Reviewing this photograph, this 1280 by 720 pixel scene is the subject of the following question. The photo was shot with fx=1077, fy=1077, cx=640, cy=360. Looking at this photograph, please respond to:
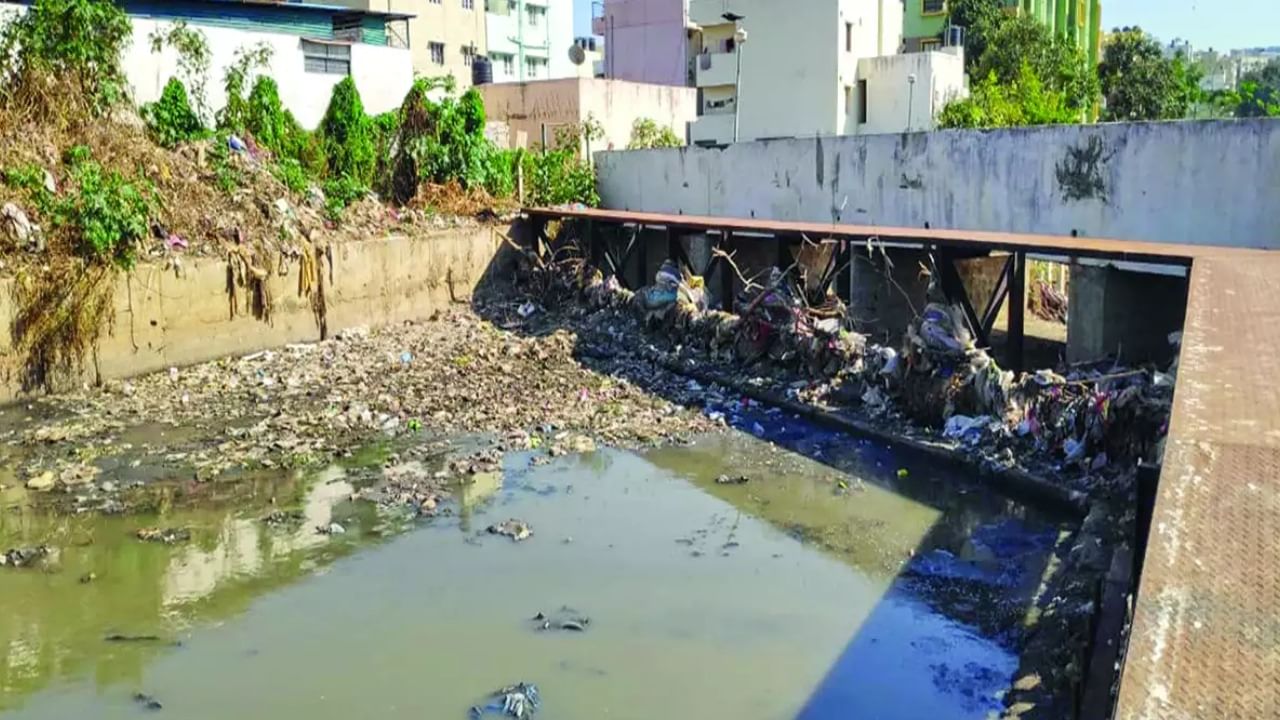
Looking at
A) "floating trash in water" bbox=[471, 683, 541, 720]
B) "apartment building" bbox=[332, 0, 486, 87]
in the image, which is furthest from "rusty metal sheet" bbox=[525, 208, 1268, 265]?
"apartment building" bbox=[332, 0, 486, 87]

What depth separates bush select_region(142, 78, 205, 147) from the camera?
590 inches

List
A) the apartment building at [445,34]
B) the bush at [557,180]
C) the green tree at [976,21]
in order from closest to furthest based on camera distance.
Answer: the bush at [557,180] < the apartment building at [445,34] < the green tree at [976,21]

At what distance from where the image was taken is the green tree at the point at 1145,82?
34.5m

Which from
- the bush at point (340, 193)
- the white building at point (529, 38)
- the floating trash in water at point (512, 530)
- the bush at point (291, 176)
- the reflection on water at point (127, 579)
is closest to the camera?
the reflection on water at point (127, 579)

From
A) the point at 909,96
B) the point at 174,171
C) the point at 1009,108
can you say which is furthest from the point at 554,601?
the point at 909,96

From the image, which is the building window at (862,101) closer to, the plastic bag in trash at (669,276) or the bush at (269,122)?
the bush at (269,122)

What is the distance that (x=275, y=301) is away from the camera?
42.8 feet

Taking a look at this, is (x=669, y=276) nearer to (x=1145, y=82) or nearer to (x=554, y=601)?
(x=554, y=601)

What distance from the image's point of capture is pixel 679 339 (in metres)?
12.3

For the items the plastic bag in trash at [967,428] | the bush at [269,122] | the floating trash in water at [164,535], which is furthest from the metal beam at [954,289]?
the bush at [269,122]

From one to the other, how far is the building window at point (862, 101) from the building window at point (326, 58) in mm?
17086

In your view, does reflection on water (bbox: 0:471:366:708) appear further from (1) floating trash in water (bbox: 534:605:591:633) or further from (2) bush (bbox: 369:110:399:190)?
(2) bush (bbox: 369:110:399:190)

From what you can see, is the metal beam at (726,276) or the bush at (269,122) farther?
the bush at (269,122)

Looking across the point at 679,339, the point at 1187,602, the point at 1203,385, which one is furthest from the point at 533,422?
the point at 1187,602
